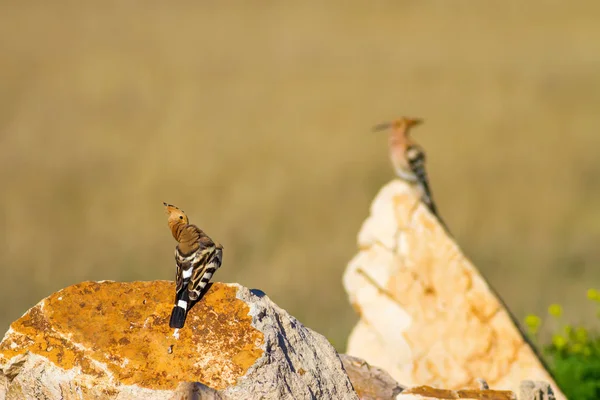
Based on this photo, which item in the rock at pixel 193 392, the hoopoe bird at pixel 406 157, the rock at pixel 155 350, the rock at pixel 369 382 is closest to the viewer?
the rock at pixel 193 392

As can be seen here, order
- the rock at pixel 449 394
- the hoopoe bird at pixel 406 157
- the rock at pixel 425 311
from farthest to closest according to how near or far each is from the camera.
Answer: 1. the hoopoe bird at pixel 406 157
2. the rock at pixel 425 311
3. the rock at pixel 449 394

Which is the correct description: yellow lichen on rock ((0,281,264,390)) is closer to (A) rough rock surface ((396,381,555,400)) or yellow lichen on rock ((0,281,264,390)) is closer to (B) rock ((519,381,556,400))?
(A) rough rock surface ((396,381,555,400))

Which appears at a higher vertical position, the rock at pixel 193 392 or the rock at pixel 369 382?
the rock at pixel 369 382

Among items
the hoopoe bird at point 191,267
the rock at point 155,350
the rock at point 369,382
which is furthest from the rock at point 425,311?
the rock at point 155,350

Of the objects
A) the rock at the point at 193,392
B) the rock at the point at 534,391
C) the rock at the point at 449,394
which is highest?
the rock at the point at 534,391

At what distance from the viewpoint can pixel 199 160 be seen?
18.3 metres

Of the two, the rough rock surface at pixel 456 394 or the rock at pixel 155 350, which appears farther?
the rough rock surface at pixel 456 394

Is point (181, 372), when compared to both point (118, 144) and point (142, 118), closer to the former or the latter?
point (118, 144)

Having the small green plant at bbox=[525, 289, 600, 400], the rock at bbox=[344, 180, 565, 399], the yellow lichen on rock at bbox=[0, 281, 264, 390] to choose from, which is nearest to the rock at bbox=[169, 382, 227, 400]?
the yellow lichen on rock at bbox=[0, 281, 264, 390]

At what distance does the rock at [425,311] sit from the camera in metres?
7.51

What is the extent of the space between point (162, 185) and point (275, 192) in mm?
1587

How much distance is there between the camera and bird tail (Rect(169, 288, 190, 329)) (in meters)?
5.37

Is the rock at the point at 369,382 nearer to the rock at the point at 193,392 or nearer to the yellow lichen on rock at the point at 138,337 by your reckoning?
the yellow lichen on rock at the point at 138,337

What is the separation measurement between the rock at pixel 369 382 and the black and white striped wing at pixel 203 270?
959mm
